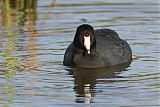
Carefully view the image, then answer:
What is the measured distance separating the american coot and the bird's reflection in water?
0.15 m

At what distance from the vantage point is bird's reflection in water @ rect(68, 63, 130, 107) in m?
9.48

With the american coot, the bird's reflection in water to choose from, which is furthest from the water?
the american coot

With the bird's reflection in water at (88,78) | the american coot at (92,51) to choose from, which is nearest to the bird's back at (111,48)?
the american coot at (92,51)

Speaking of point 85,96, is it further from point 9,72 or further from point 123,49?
point 123,49

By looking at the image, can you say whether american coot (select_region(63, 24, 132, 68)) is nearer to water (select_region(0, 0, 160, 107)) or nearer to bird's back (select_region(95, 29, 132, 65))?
bird's back (select_region(95, 29, 132, 65))

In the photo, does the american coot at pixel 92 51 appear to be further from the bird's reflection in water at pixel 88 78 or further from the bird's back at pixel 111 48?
the bird's reflection in water at pixel 88 78

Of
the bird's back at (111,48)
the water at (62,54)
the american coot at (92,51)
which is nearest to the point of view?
the water at (62,54)

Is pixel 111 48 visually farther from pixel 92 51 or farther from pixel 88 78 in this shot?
pixel 88 78

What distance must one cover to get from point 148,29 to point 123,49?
2042mm

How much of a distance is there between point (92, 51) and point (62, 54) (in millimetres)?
943

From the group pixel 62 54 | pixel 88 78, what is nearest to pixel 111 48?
pixel 62 54

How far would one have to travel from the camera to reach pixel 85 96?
31.2ft

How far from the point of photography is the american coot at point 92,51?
11.3 meters

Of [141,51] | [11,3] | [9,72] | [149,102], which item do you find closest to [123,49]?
[141,51]
